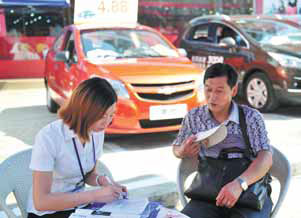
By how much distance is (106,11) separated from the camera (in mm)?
6320

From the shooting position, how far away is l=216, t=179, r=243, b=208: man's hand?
91.7 inches

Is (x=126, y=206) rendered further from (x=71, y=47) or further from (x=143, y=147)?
(x=71, y=47)

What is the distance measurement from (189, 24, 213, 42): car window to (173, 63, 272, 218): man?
5891 mm

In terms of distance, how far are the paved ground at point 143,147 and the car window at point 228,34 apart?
1300 millimetres

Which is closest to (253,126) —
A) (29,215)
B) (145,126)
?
(29,215)

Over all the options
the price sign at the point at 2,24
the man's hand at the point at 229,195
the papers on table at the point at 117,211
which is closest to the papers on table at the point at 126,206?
the papers on table at the point at 117,211

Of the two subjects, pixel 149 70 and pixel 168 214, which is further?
pixel 149 70

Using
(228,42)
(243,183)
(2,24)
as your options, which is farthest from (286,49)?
(2,24)

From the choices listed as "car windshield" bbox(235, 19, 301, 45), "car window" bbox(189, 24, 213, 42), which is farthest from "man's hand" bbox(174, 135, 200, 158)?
"car window" bbox(189, 24, 213, 42)

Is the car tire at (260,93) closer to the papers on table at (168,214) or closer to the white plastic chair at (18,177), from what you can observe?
the white plastic chair at (18,177)

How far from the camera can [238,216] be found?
95.5 inches

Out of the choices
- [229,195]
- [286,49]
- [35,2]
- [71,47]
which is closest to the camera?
[229,195]

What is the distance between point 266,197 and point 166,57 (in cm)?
399

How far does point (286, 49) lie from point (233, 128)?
5.18m
